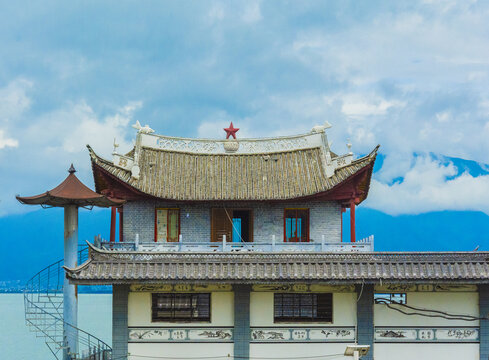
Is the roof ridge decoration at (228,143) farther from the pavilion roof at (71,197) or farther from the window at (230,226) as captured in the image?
the pavilion roof at (71,197)

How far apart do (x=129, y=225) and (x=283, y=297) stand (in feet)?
26.6

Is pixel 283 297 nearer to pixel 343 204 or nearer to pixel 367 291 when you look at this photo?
pixel 367 291

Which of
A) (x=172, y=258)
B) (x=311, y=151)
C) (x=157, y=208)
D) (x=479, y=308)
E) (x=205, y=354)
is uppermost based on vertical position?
(x=311, y=151)

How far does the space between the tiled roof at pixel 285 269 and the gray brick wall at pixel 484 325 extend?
4.22 feet

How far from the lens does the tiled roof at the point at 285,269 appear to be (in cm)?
1936

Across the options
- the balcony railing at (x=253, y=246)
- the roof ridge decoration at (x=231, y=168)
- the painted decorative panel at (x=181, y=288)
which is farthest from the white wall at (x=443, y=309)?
the roof ridge decoration at (x=231, y=168)

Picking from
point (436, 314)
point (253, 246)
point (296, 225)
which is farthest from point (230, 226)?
point (436, 314)

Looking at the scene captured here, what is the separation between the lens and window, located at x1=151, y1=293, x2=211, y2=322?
20.9 meters

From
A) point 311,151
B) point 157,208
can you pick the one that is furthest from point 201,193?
point 311,151

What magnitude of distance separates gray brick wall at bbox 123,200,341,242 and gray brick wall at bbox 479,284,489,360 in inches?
271

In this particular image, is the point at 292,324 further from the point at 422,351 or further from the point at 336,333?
the point at 422,351

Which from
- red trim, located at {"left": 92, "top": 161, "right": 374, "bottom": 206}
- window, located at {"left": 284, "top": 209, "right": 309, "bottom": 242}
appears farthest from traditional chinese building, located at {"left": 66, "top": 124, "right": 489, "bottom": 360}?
window, located at {"left": 284, "top": 209, "right": 309, "bottom": 242}

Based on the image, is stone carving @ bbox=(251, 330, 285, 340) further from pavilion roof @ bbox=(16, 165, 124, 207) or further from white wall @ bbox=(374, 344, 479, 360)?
pavilion roof @ bbox=(16, 165, 124, 207)

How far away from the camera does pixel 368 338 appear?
20656 millimetres
